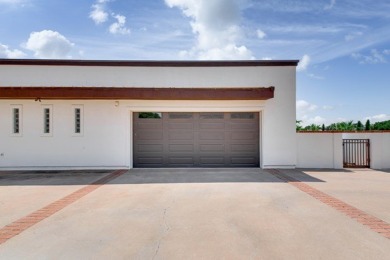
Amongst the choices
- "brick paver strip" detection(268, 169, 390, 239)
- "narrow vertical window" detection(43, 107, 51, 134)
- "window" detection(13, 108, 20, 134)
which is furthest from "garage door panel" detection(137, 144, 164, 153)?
"brick paver strip" detection(268, 169, 390, 239)

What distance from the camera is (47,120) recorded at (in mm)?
11062

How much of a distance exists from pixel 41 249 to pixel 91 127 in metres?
7.93

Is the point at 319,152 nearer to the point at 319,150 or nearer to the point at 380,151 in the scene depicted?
the point at 319,150

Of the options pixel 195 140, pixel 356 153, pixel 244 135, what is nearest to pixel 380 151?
pixel 356 153

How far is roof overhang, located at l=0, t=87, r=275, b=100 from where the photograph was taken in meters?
10.4

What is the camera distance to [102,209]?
5480 millimetres

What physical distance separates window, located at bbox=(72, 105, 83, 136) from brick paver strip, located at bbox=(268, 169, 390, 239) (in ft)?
29.1

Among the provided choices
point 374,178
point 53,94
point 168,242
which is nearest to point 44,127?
point 53,94

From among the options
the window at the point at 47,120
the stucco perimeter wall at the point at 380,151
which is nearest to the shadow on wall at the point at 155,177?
the window at the point at 47,120

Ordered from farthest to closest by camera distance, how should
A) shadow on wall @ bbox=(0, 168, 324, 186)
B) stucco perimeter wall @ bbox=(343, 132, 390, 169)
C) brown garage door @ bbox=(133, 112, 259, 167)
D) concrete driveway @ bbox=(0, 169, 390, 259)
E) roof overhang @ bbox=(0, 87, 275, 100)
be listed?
stucco perimeter wall @ bbox=(343, 132, 390, 169), brown garage door @ bbox=(133, 112, 259, 167), roof overhang @ bbox=(0, 87, 275, 100), shadow on wall @ bbox=(0, 168, 324, 186), concrete driveway @ bbox=(0, 169, 390, 259)

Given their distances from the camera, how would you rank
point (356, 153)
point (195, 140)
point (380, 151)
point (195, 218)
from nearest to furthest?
point (195, 218)
point (195, 140)
point (380, 151)
point (356, 153)

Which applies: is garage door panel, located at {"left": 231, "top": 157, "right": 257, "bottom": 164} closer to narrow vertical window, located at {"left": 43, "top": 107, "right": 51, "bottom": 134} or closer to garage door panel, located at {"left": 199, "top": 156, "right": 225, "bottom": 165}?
garage door panel, located at {"left": 199, "top": 156, "right": 225, "bottom": 165}

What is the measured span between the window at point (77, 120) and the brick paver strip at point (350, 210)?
29.1 ft

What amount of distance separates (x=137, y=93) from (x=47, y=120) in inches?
170
